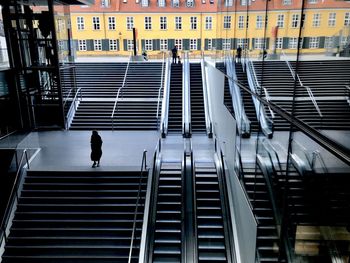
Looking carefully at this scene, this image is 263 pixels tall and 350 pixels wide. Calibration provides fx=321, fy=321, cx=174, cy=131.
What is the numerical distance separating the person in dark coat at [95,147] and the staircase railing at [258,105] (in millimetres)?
4609

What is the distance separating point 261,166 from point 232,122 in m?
2.91

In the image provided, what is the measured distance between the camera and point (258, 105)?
5.59m

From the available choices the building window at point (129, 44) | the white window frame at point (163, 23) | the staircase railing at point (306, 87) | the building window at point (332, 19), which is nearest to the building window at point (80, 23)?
the building window at point (129, 44)

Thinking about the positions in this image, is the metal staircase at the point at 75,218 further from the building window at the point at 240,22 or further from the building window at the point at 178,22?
the building window at the point at 178,22

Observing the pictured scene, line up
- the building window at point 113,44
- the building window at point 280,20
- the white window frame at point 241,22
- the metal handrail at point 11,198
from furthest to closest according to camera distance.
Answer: the building window at point 113,44
the white window frame at point 241,22
the metal handrail at point 11,198
the building window at point 280,20

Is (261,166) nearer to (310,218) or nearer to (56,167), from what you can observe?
(310,218)

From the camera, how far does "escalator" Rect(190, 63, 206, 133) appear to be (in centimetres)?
1377

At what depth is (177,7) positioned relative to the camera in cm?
3847

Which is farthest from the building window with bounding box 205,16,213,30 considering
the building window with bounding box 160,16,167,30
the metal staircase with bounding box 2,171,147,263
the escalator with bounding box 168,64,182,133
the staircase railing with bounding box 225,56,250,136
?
the metal staircase with bounding box 2,171,147,263

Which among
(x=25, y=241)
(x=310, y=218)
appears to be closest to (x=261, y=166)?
(x=310, y=218)

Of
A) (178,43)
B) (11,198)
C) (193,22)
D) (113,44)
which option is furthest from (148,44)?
(11,198)

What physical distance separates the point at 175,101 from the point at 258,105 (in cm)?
995

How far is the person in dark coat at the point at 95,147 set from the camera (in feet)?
30.0

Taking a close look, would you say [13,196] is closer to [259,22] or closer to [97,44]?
[259,22]
